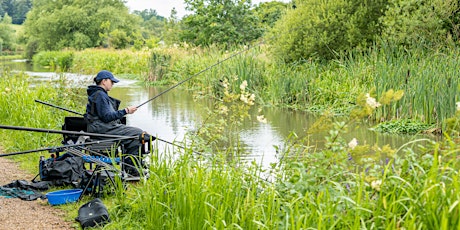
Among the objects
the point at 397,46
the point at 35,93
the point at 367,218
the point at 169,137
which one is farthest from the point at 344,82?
the point at 367,218

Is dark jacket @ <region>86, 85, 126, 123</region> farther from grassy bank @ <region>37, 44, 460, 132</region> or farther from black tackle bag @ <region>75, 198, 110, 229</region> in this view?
black tackle bag @ <region>75, 198, 110, 229</region>

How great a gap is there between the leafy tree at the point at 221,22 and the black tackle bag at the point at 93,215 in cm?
2159

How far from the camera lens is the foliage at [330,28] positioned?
50.9ft

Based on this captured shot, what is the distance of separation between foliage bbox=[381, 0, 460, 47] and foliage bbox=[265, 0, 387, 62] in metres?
1.42

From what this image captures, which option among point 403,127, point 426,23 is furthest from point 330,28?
point 403,127

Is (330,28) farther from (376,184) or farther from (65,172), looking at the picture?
(376,184)

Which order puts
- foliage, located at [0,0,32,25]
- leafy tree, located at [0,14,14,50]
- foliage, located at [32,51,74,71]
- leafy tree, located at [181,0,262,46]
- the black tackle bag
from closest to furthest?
1. the black tackle bag
2. leafy tree, located at [181,0,262,46]
3. foliage, located at [32,51,74,71]
4. leafy tree, located at [0,14,14,50]
5. foliage, located at [0,0,32,25]

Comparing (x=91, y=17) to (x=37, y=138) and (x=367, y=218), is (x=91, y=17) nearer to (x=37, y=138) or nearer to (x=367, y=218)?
(x=37, y=138)

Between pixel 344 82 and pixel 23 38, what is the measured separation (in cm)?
6055

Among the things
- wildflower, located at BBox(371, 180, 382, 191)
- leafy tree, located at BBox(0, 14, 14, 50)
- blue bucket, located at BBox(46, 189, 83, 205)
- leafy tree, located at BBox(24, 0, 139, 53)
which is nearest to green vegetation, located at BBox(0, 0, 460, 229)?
wildflower, located at BBox(371, 180, 382, 191)

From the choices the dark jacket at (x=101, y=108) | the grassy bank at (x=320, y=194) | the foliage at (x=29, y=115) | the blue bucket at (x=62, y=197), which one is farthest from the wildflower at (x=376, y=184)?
the foliage at (x=29, y=115)

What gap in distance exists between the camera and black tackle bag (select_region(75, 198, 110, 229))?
4656 millimetres

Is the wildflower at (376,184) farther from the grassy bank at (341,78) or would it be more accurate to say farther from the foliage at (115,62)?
the foliage at (115,62)

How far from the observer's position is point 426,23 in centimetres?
1337
